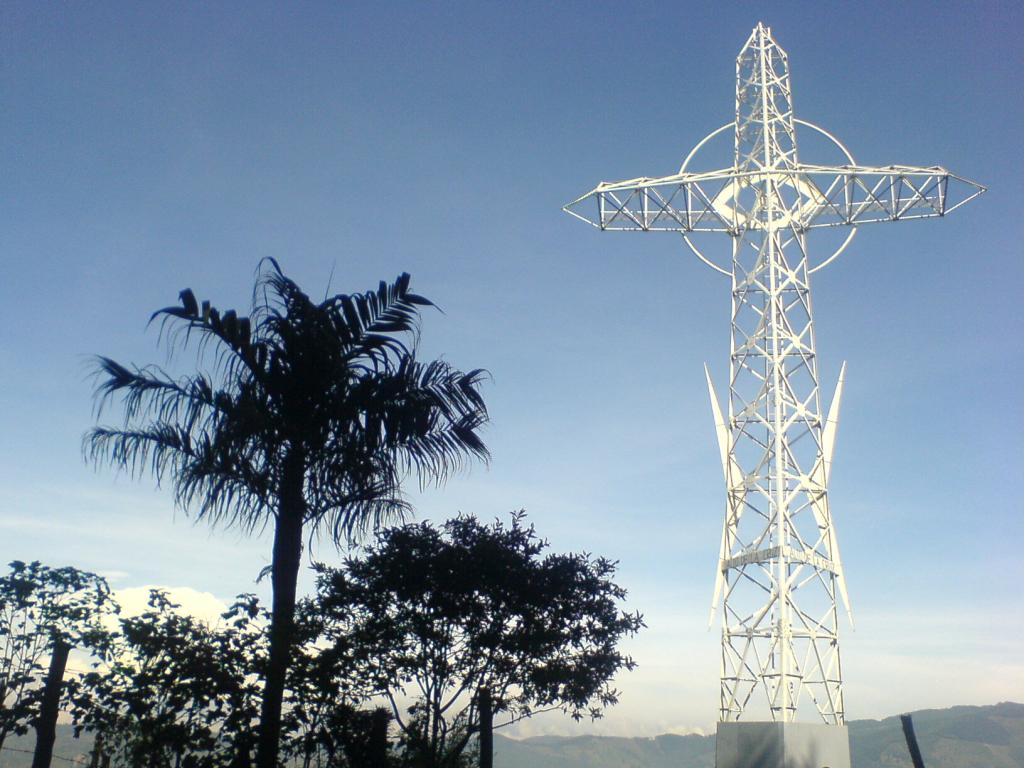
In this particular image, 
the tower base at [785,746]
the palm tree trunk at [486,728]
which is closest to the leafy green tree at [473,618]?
the palm tree trunk at [486,728]

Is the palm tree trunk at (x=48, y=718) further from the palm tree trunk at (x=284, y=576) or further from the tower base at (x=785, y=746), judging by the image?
the tower base at (x=785, y=746)

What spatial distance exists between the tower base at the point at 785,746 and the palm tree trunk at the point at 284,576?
51.5 feet

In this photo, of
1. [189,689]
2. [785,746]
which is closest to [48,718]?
[189,689]

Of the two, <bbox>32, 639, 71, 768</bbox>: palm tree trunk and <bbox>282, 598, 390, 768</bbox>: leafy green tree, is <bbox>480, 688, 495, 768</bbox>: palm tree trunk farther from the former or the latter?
<bbox>32, 639, 71, 768</bbox>: palm tree trunk

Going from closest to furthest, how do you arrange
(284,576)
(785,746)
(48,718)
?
(284,576)
(48,718)
(785,746)

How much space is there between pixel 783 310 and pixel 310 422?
19.0 metres

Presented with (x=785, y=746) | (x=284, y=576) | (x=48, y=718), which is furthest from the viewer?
(x=785, y=746)

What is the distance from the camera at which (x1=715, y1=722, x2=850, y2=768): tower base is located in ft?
77.6

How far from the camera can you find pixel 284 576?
11.9 meters

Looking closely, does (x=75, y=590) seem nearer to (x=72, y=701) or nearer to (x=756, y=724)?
(x=72, y=701)

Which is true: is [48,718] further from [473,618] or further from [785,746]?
[785,746]

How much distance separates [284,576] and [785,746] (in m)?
16.3

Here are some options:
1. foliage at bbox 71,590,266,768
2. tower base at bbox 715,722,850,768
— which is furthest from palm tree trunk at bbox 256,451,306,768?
tower base at bbox 715,722,850,768

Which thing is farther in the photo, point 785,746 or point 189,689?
point 785,746
